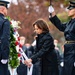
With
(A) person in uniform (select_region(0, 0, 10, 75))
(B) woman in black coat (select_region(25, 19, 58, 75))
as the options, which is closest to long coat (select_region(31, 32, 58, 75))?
(B) woman in black coat (select_region(25, 19, 58, 75))

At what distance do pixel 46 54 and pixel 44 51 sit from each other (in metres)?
0.23

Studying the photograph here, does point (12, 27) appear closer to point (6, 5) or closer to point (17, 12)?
point (6, 5)

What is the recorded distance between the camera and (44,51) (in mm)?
11016

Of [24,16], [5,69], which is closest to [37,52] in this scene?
[5,69]

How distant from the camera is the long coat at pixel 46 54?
11055mm

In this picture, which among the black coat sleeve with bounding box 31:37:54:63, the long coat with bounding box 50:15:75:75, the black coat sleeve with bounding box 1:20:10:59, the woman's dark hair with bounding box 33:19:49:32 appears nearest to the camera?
the black coat sleeve with bounding box 1:20:10:59

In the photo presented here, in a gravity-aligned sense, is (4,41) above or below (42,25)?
below

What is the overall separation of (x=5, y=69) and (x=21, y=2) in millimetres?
37168

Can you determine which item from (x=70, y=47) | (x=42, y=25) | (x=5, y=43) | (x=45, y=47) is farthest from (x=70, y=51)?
(x=5, y=43)

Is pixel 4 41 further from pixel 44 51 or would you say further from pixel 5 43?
pixel 44 51

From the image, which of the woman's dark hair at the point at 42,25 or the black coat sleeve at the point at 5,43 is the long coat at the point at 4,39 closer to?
the black coat sleeve at the point at 5,43

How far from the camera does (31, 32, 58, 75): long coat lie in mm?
11055

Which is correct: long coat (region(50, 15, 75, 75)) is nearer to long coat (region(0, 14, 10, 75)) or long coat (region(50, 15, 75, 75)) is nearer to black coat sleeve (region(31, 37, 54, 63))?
black coat sleeve (region(31, 37, 54, 63))

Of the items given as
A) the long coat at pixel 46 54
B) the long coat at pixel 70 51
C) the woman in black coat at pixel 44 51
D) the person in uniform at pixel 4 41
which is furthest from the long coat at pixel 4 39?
the long coat at pixel 70 51
